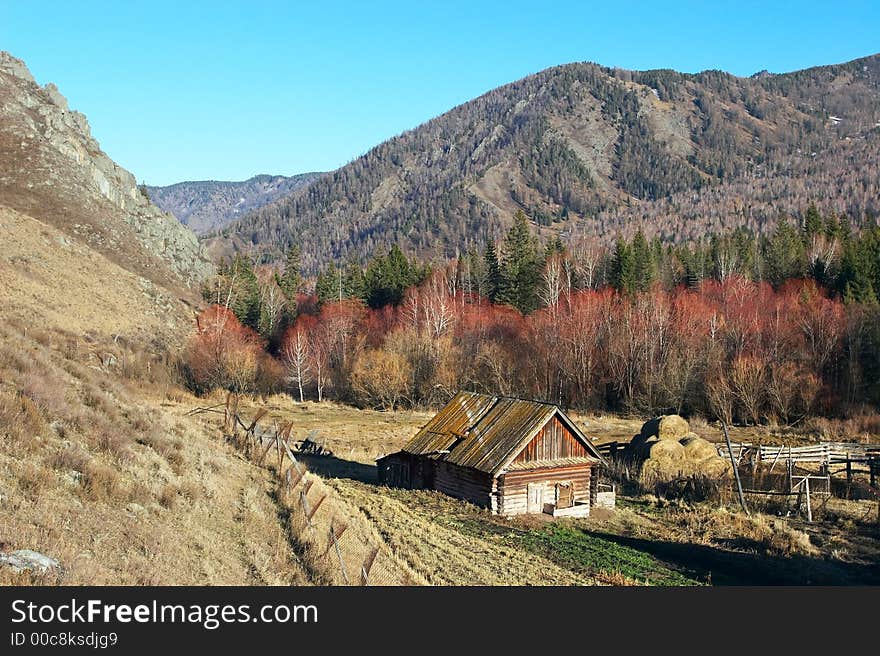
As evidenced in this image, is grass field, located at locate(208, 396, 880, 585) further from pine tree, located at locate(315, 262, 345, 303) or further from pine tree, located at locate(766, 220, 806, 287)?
pine tree, located at locate(315, 262, 345, 303)

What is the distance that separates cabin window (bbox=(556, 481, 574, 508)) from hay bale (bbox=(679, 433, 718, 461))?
35.1 ft

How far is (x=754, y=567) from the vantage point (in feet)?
80.3

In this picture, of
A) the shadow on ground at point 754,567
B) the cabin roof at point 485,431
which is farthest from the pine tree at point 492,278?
the shadow on ground at point 754,567

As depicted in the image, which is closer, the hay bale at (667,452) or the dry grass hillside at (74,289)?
the hay bale at (667,452)

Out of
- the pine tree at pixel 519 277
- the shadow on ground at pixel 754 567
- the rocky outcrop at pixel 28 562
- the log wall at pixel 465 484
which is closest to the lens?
the rocky outcrop at pixel 28 562

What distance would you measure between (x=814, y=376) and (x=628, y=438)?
19262mm

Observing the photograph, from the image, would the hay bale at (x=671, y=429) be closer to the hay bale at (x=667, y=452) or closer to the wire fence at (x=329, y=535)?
the hay bale at (x=667, y=452)

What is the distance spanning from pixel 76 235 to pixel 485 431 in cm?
7115

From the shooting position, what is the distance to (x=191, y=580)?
43.9 feet

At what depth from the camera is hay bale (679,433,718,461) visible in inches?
1569

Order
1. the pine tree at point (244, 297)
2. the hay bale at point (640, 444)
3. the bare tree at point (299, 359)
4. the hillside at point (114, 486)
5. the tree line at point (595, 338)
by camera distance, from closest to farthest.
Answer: the hillside at point (114, 486), the hay bale at point (640, 444), the tree line at point (595, 338), the bare tree at point (299, 359), the pine tree at point (244, 297)

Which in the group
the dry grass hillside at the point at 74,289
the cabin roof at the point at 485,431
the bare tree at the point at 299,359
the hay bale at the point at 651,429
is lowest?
the hay bale at the point at 651,429

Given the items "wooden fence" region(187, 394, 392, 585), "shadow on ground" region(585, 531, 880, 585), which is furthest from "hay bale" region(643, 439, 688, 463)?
"wooden fence" region(187, 394, 392, 585)

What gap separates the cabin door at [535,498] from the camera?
3172 cm
